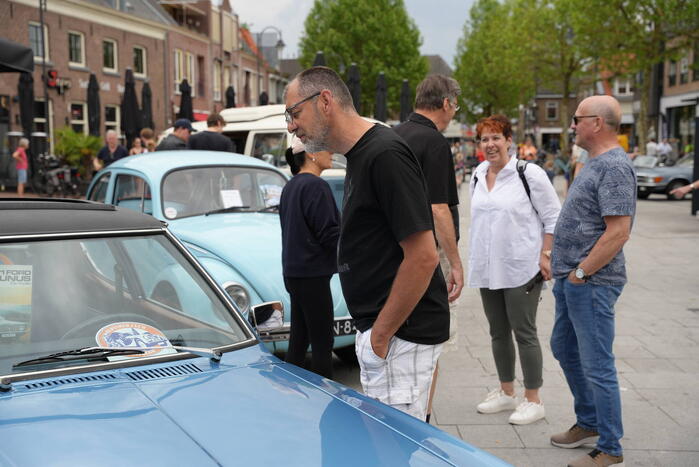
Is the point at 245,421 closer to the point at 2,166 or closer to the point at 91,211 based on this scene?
the point at 91,211

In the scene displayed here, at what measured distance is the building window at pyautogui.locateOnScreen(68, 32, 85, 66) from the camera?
33.7m

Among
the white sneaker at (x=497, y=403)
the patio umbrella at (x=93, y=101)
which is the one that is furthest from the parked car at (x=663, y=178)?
the white sneaker at (x=497, y=403)

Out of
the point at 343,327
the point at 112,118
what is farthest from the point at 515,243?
the point at 112,118

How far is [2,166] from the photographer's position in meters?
26.8

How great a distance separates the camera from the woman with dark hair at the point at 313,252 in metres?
4.52

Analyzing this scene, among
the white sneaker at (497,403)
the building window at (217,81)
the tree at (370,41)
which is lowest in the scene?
the white sneaker at (497,403)

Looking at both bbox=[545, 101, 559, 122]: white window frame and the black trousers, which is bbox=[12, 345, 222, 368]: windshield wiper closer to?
the black trousers

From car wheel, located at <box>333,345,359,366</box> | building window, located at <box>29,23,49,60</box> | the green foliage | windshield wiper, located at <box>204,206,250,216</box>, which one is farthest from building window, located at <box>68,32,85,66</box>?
car wheel, located at <box>333,345,359,366</box>

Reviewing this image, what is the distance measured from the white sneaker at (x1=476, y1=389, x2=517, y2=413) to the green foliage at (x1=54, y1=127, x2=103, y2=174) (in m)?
23.4

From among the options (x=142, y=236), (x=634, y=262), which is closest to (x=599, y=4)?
(x=634, y=262)

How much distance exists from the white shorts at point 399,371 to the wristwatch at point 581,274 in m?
1.28

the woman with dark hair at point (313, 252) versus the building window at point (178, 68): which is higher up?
the building window at point (178, 68)

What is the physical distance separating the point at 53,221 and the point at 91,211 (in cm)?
23

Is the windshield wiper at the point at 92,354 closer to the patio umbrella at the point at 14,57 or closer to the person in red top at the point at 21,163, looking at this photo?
the patio umbrella at the point at 14,57
